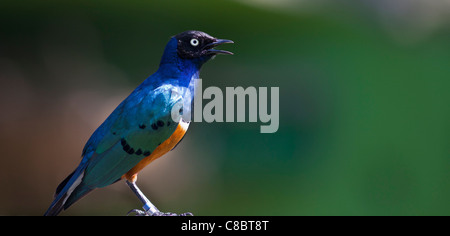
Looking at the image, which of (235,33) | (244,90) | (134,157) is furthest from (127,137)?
(235,33)

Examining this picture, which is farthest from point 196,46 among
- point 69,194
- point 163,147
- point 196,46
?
point 69,194

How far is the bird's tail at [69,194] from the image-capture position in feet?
8.29

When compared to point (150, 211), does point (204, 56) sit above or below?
above

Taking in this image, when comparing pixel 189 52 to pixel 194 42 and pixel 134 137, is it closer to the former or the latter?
pixel 194 42

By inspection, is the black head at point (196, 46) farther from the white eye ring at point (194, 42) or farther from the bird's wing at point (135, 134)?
the bird's wing at point (135, 134)

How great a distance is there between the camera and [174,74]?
2.72 metres

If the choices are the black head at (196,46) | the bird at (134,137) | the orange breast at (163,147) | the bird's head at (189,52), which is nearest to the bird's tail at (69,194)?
the bird at (134,137)

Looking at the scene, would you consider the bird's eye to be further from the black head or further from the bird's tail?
the bird's tail

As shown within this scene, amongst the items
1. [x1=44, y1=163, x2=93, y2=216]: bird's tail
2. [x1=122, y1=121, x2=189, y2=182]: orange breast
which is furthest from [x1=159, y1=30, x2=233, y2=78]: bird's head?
[x1=44, y1=163, x2=93, y2=216]: bird's tail

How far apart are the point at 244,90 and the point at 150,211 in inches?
85.5

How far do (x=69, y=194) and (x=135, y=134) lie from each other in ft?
1.47

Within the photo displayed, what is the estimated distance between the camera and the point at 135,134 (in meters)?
2.61
